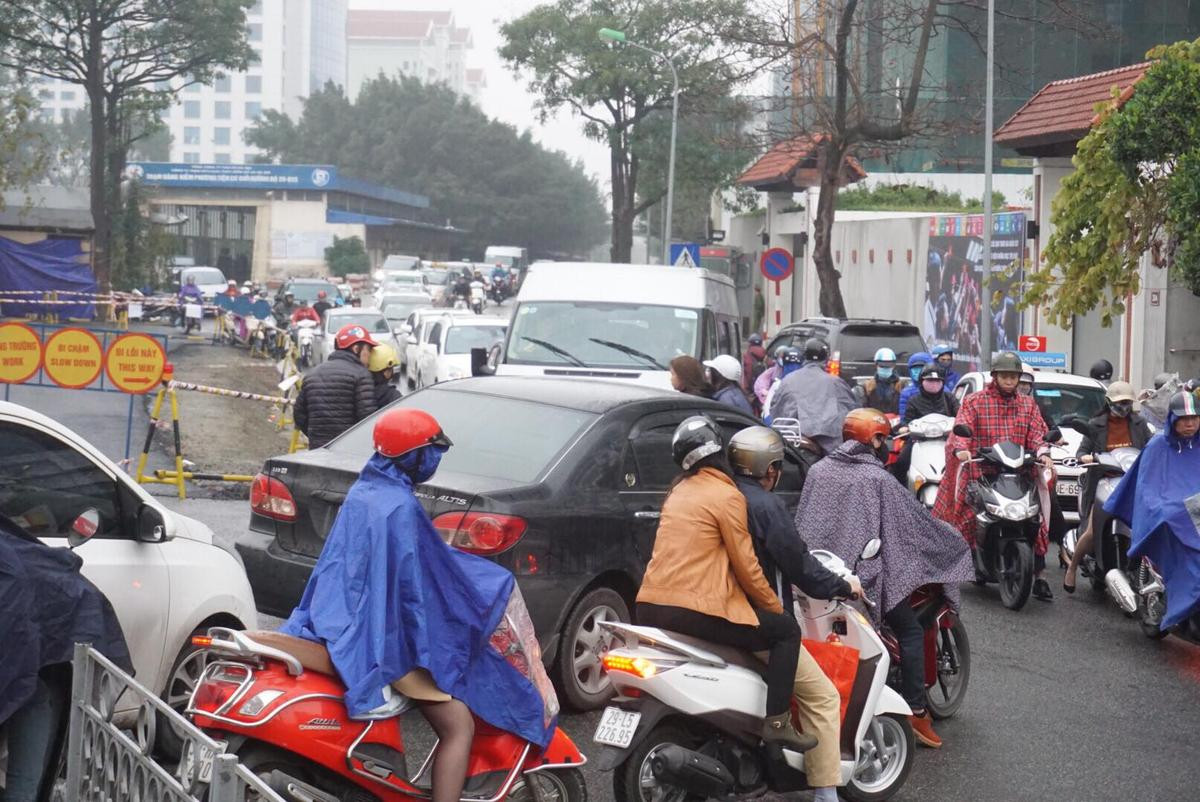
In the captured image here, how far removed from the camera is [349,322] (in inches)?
1364

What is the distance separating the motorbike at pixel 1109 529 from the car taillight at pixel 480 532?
5510 mm

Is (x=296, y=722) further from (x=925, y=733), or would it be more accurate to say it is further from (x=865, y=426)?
(x=925, y=733)

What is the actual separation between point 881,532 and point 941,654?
1151 mm

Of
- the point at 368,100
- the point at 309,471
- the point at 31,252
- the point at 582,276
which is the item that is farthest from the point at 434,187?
the point at 309,471

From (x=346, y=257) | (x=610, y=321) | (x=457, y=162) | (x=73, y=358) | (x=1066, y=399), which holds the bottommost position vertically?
(x=1066, y=399)

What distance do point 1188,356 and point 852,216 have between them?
63.5ft

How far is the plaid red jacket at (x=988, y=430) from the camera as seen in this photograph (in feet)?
37.9

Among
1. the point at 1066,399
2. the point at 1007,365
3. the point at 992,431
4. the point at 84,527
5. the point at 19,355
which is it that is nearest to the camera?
the point at 84,527

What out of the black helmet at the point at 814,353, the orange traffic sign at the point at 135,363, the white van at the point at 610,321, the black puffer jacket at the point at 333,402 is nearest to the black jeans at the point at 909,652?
the black puffer jacket at the point at 333,402

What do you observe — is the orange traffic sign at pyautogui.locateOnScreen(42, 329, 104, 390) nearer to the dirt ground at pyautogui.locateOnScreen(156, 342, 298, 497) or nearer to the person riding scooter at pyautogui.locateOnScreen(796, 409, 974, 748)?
the dirt ground at pyautogui.locateOnScreen(156, 342, 298, 497)

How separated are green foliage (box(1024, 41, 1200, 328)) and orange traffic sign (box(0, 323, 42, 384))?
35.8 ft

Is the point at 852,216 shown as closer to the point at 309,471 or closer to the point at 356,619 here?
the point at 309,471

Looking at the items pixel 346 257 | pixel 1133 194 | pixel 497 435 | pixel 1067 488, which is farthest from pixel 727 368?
pixel 346 257

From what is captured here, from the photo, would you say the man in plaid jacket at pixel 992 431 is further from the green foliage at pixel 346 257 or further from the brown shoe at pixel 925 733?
the green foliage at pixel 346 257
